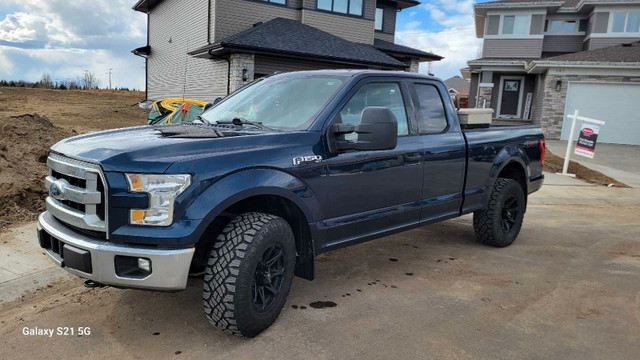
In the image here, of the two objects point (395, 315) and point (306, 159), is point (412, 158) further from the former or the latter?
point (395, 315)

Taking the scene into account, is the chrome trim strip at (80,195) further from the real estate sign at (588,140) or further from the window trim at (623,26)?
the window trim at (623,26)

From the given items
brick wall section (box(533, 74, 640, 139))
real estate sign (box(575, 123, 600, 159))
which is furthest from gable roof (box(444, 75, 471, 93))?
A: real estate sign (box(575, 123, 600, 159))

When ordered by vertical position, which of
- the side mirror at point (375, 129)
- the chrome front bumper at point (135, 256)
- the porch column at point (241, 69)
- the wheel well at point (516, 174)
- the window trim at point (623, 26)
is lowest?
the chrome front bumper at point (135, 256)

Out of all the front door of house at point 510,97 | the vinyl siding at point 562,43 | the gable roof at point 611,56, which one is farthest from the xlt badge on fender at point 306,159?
the vinyl siding at point 562,43

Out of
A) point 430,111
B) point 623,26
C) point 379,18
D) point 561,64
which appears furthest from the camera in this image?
point 623,26

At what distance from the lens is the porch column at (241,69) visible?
1614 centimetres

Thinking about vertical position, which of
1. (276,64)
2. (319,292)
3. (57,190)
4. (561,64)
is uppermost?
(561,64)

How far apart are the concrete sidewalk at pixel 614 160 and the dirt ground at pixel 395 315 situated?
781 cm

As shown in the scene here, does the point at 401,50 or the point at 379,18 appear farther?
the point at 379,18

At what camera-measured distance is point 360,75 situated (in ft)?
13.1

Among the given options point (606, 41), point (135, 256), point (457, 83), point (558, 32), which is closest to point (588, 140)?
point (135, 256)

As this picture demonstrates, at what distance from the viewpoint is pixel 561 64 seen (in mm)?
20281

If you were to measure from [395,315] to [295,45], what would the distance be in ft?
47.8

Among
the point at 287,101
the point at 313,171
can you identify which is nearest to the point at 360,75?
the point at 287,101
